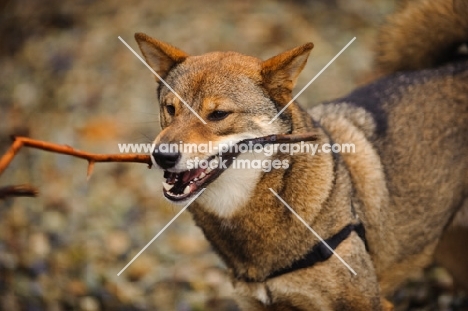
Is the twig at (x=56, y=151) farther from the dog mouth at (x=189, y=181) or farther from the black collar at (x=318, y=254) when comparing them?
the black collar at (x=318, y=254)

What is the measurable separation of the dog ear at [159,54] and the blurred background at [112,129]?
0.40 meters

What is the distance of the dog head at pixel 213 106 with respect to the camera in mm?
2908

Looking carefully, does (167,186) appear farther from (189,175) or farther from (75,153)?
(75,153)

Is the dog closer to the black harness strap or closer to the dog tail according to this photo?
the black harness strap

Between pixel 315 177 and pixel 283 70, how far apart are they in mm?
591

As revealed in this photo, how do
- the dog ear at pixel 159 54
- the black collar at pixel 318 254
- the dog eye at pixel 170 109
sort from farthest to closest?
the dog ear at pixel 159 54, the black collar at pixel 318 254, the dog eye at pixel 170 109

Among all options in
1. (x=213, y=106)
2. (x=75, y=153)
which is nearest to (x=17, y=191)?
(x=75, y=153)

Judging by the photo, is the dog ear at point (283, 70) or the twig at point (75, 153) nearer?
the twig at point (75, 153)

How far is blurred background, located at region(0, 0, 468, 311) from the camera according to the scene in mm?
5078

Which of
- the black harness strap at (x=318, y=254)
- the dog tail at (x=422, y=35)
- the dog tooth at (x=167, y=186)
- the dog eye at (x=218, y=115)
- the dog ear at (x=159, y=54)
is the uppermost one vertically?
the dog ear at (x=159, y=54)

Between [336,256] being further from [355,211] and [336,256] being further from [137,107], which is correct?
[137,107]

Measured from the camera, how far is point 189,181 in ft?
→ 9.69

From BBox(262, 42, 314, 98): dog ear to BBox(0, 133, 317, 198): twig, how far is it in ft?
0.96

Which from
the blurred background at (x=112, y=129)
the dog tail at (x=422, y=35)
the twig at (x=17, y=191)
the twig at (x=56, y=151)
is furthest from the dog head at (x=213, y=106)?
the dog tail at (x=422, y=35)
